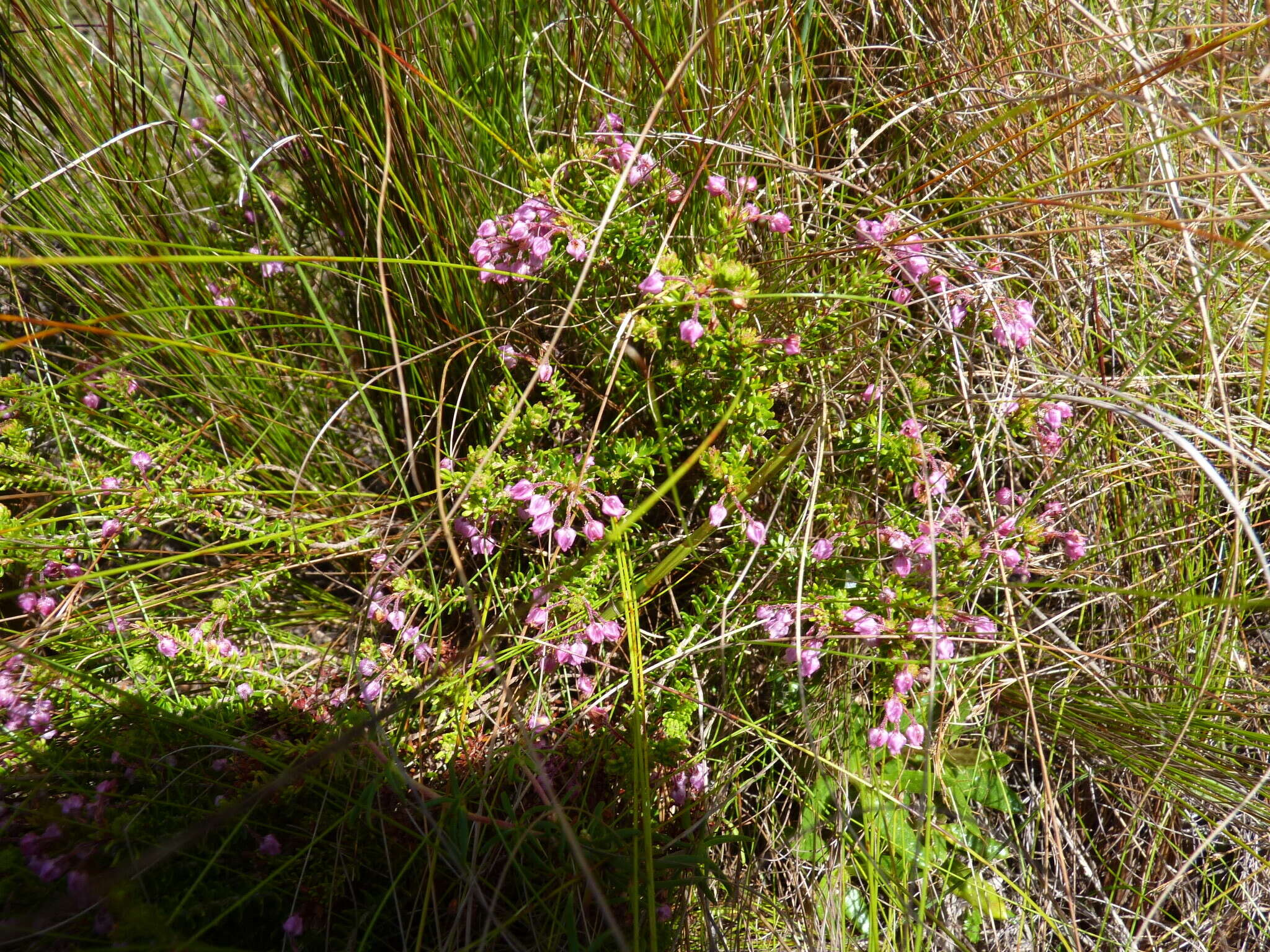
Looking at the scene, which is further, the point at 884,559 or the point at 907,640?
the point at 884,559

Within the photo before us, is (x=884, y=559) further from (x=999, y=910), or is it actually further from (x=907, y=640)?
(x=999, y=910)

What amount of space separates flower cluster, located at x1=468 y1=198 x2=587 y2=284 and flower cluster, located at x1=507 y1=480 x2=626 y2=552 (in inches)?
18.4

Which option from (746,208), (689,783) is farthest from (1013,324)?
(689,783)

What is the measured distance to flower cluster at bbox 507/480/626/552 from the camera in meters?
1.59

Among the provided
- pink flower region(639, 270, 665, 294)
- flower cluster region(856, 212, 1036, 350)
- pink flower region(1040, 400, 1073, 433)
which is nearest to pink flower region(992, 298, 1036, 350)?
flower cluster region(856, 212, 1036, 350)

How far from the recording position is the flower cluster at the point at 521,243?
64.2 inches

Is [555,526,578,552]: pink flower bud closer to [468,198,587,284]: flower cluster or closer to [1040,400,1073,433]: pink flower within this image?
[468,198,587,284]: flower cluster

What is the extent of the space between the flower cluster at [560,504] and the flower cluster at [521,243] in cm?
47

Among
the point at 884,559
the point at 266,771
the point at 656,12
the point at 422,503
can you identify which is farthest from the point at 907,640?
the point at 656,12

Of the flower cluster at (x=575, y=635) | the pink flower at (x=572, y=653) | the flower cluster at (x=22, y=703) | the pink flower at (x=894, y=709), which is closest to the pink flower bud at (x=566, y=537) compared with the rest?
the flower cluster at (x=575, y=635)

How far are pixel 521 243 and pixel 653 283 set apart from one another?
32 centimetres

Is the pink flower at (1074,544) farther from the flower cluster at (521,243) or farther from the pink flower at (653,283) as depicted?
the flower cluster at (521,243)

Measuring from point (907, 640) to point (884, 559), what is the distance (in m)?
0.19

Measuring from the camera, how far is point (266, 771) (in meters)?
1.65
